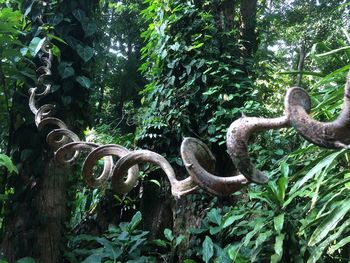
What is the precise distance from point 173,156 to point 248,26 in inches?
69.2

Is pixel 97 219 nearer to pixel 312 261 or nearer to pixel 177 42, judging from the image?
pixel 177 42

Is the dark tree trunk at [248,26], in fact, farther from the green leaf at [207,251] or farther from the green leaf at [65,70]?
the green leaf at [207,251]

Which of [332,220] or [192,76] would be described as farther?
[192,76]

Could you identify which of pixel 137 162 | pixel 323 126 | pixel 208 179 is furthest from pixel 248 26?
pixel 323 126

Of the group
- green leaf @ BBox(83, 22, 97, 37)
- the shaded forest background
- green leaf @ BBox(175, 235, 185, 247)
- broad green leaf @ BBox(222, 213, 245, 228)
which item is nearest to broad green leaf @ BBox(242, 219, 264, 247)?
the shaded forest background

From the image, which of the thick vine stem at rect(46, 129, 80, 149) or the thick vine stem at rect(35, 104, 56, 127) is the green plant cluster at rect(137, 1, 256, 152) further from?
the thick vine stem at rect(46, 129, 80, 149)

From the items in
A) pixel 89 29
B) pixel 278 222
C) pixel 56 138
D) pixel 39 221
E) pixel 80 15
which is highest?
pixel 80 15

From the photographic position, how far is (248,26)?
4.42 metres

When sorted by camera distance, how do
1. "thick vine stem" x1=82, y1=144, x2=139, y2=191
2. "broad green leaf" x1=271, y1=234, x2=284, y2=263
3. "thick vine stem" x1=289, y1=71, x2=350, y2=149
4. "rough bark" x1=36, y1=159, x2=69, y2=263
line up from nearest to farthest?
1. "thick vine stem" x1=289, y1=71, x2=350, y2=149
2. "thick vine stem" x1=82, y1=144, x2=139, y2=191
3. "broad green leaf" x1=271, y1=234, x2=284, y2=263
4. "rough bark" x1=36, y1=159, x2=69, y2=263

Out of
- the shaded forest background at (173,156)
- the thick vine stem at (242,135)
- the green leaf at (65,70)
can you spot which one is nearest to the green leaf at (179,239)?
the shaded forest background at (173,156)

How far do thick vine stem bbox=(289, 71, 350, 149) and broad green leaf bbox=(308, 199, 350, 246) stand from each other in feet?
4.25

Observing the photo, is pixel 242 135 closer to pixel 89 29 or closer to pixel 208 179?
pixel 208 179

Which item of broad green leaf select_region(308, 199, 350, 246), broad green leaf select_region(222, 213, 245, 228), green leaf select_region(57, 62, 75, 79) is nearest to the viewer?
broad green leaf select_region(308, 199, 350, 246)

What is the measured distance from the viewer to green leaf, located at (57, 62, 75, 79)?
9.20ft
